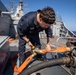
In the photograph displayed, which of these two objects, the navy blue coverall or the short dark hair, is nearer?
the short dark hair

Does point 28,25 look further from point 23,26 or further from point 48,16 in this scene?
point 48,16

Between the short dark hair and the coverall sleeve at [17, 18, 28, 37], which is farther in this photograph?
the coverall sleeve at [17, 18, 28, 37]

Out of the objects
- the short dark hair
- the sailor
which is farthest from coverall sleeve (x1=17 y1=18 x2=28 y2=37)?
the short dark hair

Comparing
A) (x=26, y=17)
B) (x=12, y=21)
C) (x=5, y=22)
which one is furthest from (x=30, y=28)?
(x=12, y=21)

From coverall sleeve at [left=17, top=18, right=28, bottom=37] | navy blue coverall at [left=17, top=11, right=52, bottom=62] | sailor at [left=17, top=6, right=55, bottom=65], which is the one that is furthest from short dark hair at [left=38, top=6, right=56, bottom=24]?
coverall sleeve at [left=17, top=18, right=28, bottom=37]

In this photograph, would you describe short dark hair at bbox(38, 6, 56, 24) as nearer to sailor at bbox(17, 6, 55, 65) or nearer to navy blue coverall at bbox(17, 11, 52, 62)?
sailor at bbox(17, 6, 55, 65)

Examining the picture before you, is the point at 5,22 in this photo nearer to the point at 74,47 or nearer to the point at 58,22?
the point at 58,22

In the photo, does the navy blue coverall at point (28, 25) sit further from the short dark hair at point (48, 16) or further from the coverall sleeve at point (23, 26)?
the short dark hair at point (48, 16)

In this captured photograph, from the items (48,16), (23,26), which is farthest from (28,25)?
(48,16)

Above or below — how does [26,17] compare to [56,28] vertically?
above

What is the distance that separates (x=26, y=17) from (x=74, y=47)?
1608 millimetres

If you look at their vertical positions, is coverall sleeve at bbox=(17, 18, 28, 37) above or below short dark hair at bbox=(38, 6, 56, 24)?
below

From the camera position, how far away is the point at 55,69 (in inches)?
145

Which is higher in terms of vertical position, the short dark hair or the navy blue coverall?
the short dark hair
